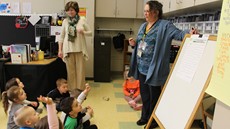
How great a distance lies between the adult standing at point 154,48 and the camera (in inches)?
80.7

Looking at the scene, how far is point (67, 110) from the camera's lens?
5.93 ft

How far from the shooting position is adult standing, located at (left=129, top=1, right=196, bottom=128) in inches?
80.7

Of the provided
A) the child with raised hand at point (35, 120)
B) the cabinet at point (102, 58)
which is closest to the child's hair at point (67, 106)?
the child with raised hand at point (35, 120)

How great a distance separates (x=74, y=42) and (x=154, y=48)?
142cm

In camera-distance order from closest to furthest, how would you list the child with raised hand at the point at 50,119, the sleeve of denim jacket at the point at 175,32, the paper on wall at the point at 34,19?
the child with raised hand at the point at 50,119 → the sleeve of denim jacket at the point at 175,32 → the paper on wall at the point at 34,19

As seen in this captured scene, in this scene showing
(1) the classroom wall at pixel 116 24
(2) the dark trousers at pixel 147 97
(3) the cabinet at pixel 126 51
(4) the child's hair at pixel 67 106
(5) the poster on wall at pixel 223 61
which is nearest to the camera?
(5) the poster on wall at pixel 223 61

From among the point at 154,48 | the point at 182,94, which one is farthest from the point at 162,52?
the point at 182,94

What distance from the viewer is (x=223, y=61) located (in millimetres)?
1064

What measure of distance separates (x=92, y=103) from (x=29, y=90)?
926mm

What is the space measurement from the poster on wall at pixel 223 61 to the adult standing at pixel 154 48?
879mm

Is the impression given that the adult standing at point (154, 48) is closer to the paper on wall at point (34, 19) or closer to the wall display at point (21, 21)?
the paper on wall at point (34, 19)

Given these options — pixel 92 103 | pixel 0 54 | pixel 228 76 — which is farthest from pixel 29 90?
pixel 228 76

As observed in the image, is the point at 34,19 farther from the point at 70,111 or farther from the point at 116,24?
the point at 70,111

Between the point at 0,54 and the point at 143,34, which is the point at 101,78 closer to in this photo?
the point at 0,54
